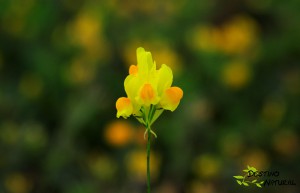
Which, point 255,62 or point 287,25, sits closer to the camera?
point 255,62

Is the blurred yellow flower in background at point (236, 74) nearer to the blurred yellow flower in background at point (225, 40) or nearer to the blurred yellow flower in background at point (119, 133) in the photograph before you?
the blurred yellow flower in background at point (225, 40)

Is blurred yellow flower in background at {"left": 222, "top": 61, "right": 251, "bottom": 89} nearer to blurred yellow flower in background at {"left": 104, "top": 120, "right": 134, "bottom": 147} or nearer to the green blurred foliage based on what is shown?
the green blurred foliage

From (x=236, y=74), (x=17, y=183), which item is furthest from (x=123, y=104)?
(x=236, y=74)

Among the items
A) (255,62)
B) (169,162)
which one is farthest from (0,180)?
(255,62)

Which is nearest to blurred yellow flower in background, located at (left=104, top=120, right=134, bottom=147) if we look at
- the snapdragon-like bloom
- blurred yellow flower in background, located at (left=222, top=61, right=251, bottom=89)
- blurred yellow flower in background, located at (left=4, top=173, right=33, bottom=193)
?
blurred yellow flower in background, located at (left=4, top=173, right=33, bottom=193)

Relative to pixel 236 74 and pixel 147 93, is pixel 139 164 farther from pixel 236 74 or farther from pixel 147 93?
pixel 147 93

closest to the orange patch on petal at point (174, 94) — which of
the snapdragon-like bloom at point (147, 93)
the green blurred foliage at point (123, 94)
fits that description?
the snapdragon-like bloom at point (147, 93)

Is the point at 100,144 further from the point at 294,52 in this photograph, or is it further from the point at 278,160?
the point at 294,52
